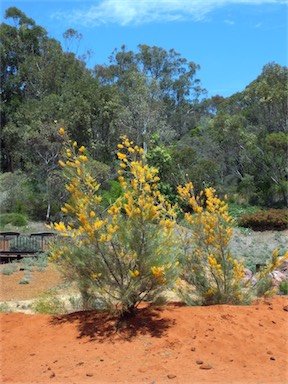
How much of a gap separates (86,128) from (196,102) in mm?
29569

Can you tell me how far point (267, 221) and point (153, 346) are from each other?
71.2 feet

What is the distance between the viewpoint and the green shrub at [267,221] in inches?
1006

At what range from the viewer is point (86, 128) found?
112ft

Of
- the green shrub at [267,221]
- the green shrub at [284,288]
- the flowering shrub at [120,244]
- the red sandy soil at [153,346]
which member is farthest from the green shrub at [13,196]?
the flowering shrub at [120,244]

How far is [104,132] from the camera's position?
3556 cm

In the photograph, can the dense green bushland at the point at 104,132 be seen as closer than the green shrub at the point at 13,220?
No

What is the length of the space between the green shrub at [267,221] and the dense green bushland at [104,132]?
402 centimetres

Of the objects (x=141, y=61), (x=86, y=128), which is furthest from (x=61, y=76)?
(x=141, y=61)

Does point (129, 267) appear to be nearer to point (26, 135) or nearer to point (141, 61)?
point (26, 135)

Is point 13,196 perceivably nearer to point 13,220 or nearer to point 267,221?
point 13,220

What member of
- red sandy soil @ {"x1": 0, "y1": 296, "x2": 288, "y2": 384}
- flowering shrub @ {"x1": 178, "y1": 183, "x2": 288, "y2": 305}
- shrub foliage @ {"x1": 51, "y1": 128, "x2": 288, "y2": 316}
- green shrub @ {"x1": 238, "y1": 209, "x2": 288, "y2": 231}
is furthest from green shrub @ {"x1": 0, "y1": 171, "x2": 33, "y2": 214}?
shrub foliage @ {"x1": 51, "y1": 128, "x2": 288, "y2": 316}

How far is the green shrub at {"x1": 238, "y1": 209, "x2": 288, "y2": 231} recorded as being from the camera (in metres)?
25.5

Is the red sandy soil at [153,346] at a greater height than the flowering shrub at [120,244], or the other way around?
the flowering shrub at [120,244]

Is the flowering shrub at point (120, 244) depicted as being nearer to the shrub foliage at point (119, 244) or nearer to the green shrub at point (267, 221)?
the shrub foliage at point (119, 244)
